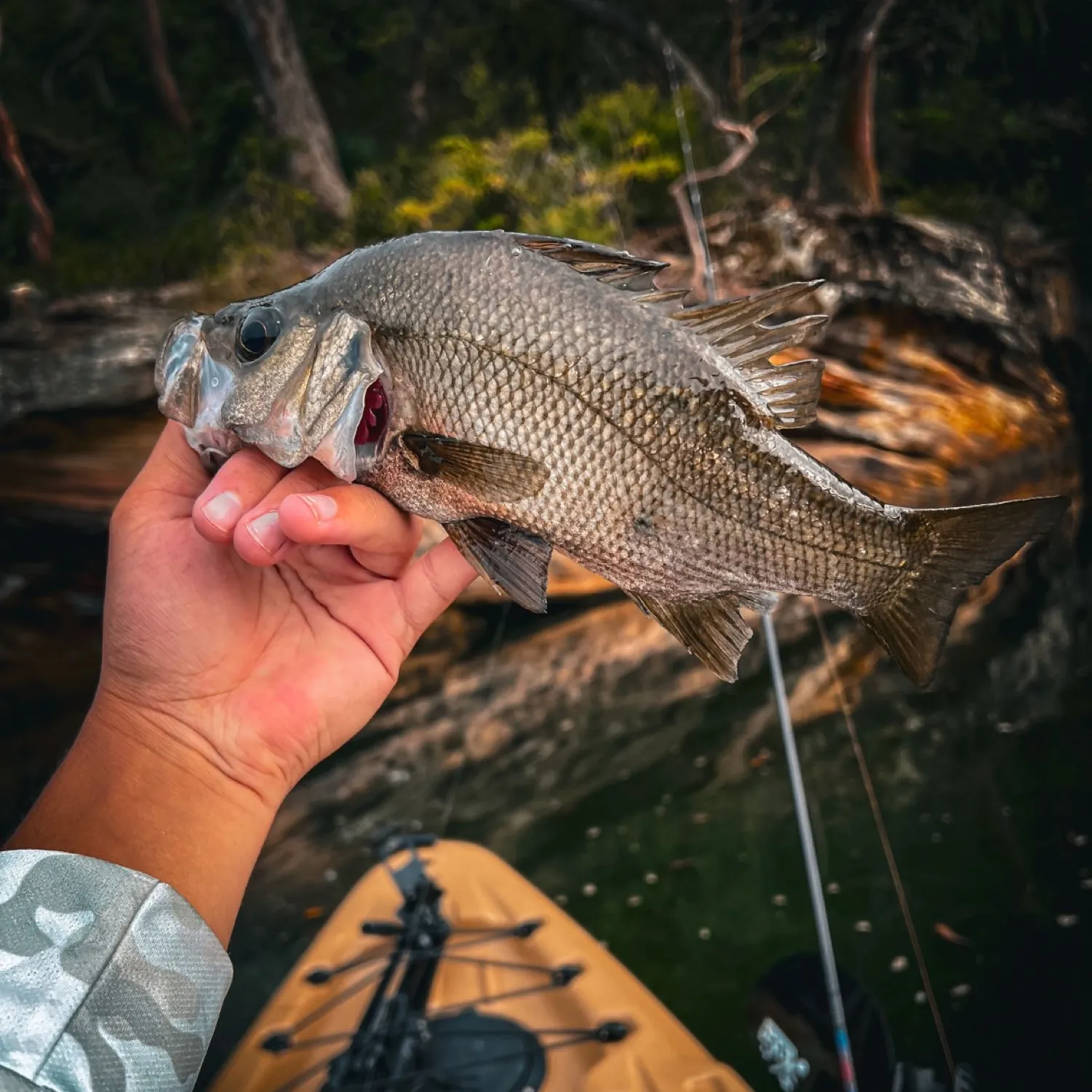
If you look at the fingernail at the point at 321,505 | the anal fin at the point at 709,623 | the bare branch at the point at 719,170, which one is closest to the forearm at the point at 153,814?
the fingernail at the point at 321,505

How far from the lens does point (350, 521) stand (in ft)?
3.00

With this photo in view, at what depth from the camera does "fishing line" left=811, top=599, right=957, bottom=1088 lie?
3094 millimetres

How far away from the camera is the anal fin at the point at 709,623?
98 centimetres

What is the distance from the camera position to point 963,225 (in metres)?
7.00

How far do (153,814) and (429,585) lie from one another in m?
0.41

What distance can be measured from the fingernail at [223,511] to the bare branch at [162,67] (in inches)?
371

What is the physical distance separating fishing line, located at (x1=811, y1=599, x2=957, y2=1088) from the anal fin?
183 centimetres

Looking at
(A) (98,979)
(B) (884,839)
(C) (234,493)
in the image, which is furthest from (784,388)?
(B) (884,839)

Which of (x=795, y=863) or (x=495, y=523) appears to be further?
(x=795, y=863)

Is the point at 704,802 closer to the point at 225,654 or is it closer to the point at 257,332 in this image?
the point at 225,654

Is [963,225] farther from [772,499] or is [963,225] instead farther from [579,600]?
[772,499]

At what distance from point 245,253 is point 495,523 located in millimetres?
6369

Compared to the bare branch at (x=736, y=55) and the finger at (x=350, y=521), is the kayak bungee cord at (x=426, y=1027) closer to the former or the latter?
the finger at (x=350, y=521)

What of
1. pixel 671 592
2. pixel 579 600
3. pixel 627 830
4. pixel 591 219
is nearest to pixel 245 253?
pixel 591 219
